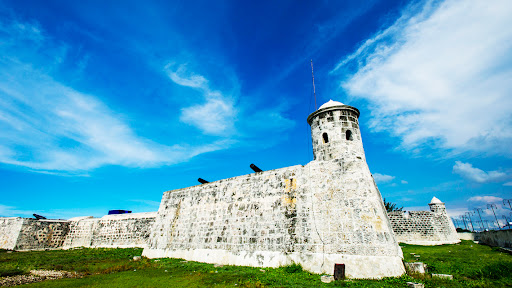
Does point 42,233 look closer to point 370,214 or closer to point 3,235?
point 3,235

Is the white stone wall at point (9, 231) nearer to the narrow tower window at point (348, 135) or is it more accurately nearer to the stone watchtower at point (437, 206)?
the narrow tower window at point (348, 135)

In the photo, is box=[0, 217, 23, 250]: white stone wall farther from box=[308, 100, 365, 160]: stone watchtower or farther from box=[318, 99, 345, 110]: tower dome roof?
box=[318, 99, 345, 110]: tower dome roof

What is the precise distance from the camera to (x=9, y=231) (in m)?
22.1

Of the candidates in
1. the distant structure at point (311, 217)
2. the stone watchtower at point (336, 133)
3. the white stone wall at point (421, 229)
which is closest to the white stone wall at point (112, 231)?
the distant structure at point (311, 217)

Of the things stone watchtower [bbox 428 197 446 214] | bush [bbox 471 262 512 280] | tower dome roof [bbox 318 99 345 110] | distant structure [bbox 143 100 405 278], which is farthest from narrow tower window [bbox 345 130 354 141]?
stone watchtower [bbox 428 197 446 214]

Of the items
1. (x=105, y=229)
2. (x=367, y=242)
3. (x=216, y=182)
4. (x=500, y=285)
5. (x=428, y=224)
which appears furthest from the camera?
(x=105, y=229)

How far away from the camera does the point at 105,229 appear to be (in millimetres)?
22641

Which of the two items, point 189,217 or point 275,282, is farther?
point 189,217

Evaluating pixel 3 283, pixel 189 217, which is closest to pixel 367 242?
pixel 189 217

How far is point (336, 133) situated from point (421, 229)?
710 inches

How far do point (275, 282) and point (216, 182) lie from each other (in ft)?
24.6

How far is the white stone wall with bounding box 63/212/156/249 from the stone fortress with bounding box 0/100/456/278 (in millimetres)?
7018

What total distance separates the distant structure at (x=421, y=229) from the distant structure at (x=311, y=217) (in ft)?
53.0

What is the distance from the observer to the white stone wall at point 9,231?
21.4 meters
